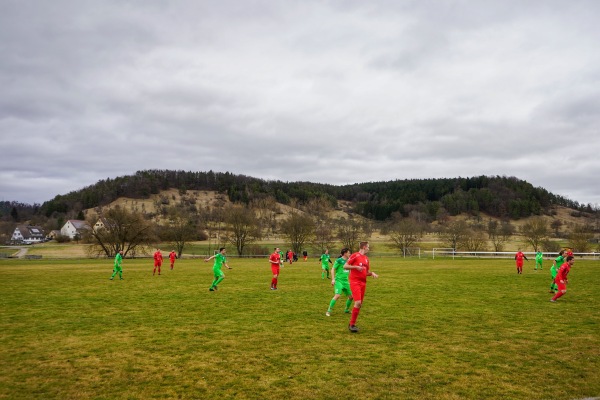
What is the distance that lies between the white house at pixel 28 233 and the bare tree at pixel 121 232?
407ft

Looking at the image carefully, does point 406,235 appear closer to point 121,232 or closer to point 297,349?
point 121,232

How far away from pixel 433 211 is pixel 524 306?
163 m

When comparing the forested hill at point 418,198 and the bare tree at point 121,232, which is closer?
the bare tree at point 121,232

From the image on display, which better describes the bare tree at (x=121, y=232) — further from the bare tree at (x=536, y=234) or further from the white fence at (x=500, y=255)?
the bare tree at (x=536, y=234)

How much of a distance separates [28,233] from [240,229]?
14453 cm

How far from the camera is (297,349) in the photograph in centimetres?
Result: 1016

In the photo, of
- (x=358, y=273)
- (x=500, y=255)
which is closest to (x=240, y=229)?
(x=500, y=255)

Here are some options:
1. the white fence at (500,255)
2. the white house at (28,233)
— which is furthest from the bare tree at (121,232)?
the white house at (28,233)

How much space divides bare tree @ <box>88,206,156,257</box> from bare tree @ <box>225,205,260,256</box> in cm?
1467

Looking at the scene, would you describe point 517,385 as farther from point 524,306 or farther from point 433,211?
point 433,211

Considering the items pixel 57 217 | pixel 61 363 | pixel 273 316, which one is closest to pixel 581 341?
pixel 273 316

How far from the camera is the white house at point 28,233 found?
579 ft

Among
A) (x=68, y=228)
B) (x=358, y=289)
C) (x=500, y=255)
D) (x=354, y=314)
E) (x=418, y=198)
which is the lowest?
(x=500, y=255)

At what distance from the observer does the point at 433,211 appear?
568 ft
